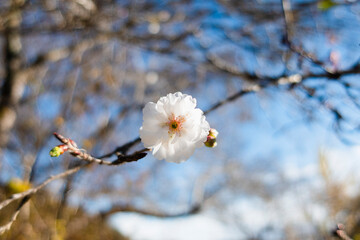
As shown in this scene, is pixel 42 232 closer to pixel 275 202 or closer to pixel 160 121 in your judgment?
Answer: pixel 160 121

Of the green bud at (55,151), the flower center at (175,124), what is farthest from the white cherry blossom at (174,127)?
the green bud at (55,151)

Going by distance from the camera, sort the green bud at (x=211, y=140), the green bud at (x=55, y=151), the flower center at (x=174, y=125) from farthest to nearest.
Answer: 1. the flower center at (x=174, y=125)
2. the green bud at (x=211, y=140)
3. the green bud at (x=55, y=151)

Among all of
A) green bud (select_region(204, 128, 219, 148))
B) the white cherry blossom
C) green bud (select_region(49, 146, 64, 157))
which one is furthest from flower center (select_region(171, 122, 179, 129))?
green bud (select_region(49, 146, 64, 157))

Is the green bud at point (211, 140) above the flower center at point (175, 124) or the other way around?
above

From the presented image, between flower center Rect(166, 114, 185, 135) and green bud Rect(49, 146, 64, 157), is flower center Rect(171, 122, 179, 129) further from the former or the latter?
green bud Rect(49, 146, 64, 157)

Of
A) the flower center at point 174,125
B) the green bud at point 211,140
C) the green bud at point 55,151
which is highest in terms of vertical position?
the green bud at point 55,151

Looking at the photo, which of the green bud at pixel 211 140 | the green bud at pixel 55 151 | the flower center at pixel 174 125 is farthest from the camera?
the flower center at pixel 174 125

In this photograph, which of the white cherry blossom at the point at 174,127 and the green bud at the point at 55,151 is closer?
the green bud at the point at 55,151

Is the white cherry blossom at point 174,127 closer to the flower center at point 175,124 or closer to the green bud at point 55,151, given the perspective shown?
the flower center at point 175,124

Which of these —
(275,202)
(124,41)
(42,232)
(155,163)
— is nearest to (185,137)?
(124,41)
